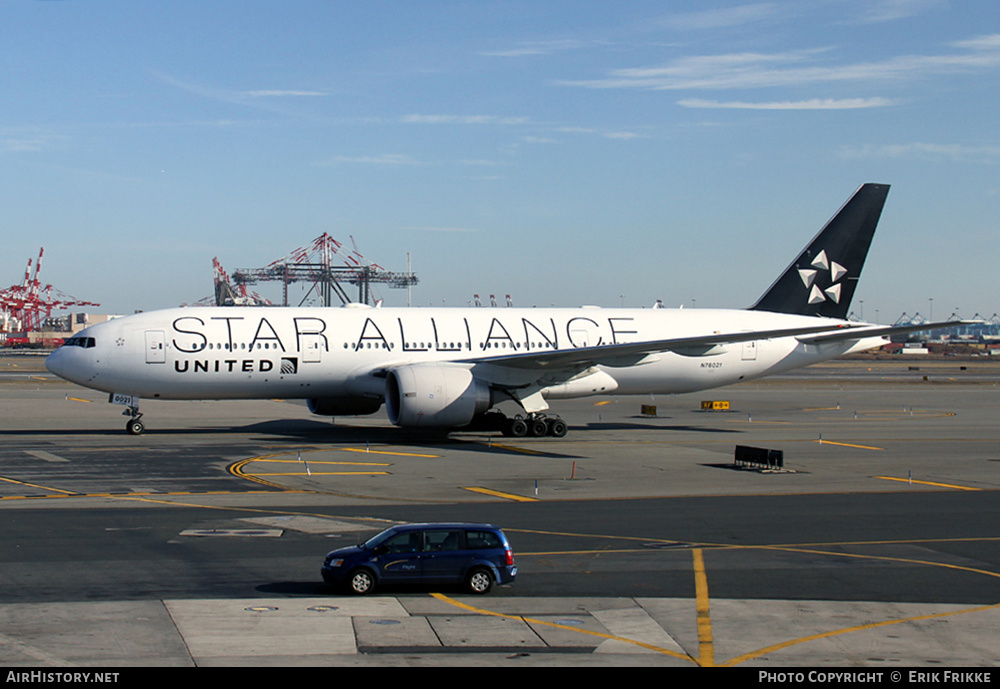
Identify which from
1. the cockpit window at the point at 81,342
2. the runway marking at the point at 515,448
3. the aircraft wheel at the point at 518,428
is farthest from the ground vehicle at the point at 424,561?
the cockpit window at the point at 81,342

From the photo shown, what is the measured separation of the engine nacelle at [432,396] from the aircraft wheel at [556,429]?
158 inches

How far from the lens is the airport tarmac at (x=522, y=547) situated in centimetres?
1432

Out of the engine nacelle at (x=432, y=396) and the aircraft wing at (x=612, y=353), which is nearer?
the engine nacelle at (x=432, y=396)

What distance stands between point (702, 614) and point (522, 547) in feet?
19.6

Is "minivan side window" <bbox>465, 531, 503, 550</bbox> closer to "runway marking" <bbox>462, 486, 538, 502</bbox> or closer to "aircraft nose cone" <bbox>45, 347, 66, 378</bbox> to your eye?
"runway marking" <bbox>462, 486, 538, 502</bbox>

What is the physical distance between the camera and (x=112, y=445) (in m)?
40.1

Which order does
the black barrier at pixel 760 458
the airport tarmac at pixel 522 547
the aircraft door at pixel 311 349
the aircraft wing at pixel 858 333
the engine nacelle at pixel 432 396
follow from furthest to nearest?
1. the aircraft wing at pixel 858 333
2. the aircraft door at pixel 311 349
3. the engine nacelle at pixel 432 396
4. the black barrier at pixel 760 458
5. the airport tarmac at pixel 522 547

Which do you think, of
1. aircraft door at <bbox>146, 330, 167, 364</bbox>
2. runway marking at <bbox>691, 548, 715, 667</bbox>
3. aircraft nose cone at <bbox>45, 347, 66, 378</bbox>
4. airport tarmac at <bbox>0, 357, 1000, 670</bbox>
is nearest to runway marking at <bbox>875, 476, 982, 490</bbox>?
airport tarmac at <bbox>0, 357, 1000, 670</bbox>

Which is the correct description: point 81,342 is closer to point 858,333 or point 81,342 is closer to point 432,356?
point 432,356

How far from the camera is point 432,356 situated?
46312mm

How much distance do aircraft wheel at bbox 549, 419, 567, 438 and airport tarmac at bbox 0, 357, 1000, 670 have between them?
142 cm

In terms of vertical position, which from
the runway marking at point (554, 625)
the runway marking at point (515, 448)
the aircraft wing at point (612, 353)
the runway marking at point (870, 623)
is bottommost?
the runway marking at point (870, 623)

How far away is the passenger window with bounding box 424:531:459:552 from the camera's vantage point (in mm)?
17406

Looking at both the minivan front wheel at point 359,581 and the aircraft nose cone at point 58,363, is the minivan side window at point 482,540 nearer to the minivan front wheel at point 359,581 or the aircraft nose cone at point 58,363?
the minivan front wheel at point 359,581
